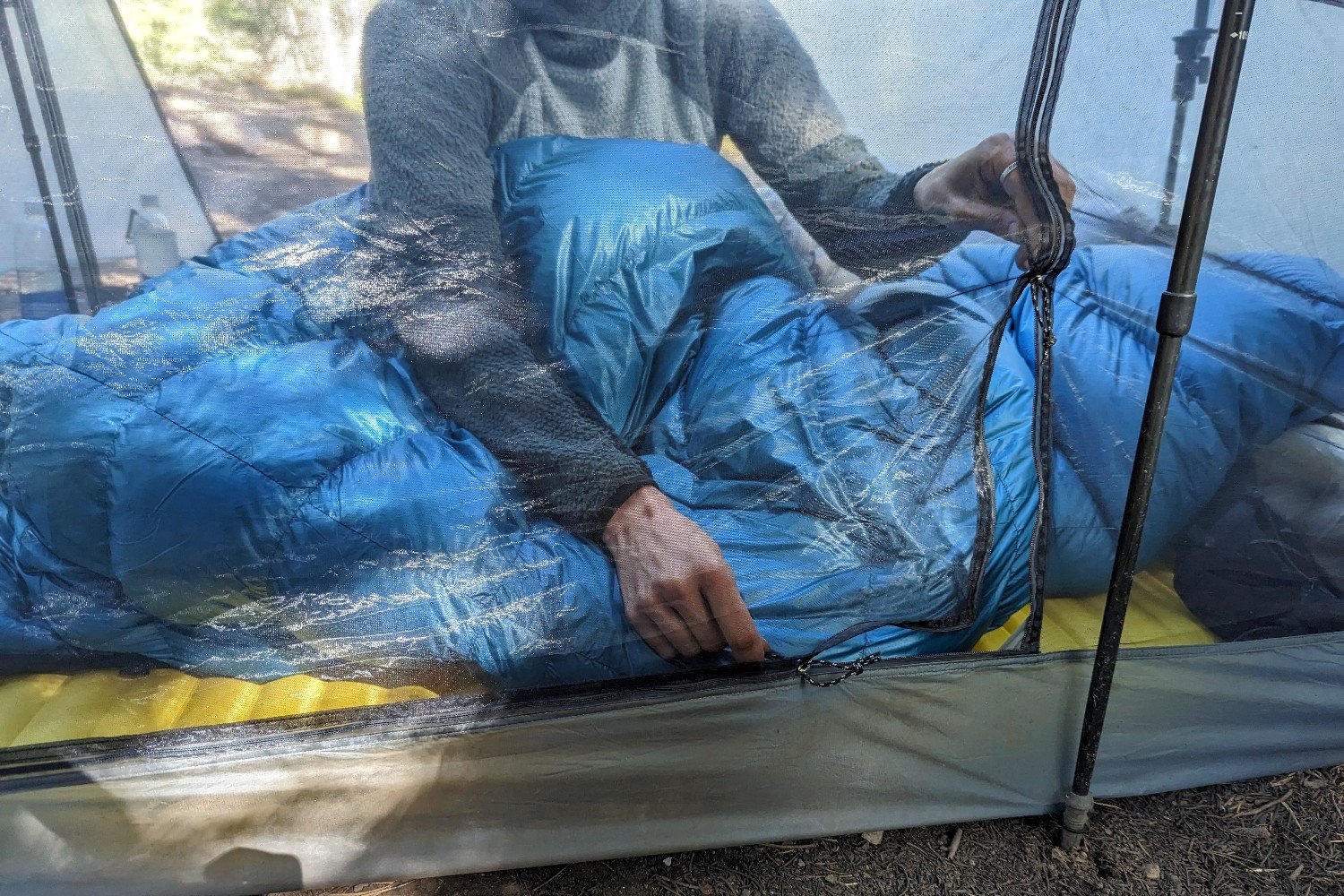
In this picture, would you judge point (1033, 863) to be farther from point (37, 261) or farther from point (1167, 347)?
point (37, 261)

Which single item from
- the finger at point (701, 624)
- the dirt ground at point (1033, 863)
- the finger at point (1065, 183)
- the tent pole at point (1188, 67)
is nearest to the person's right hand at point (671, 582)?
the finger at point (701, 624)

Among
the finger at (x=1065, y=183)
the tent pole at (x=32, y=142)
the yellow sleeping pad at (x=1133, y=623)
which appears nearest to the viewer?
the tent pole at (x=32, y=142)

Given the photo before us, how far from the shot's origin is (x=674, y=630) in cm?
142

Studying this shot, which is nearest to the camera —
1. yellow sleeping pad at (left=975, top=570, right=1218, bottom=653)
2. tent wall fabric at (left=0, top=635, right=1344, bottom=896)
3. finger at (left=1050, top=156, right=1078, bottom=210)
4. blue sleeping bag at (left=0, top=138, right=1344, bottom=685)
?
blue sleeping bag at (left=0, top=138, right=1344, bottom=685)

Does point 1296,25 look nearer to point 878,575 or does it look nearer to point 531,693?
point 878,575

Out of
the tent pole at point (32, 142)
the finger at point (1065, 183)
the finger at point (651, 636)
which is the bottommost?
the finger at point (651, 636)

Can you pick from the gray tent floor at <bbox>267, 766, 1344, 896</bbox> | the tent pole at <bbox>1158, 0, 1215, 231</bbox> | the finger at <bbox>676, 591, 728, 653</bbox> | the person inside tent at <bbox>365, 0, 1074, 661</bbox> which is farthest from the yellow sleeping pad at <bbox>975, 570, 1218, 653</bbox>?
the tent pole at <bbox>1158, 0, 1215, 231</bbox>

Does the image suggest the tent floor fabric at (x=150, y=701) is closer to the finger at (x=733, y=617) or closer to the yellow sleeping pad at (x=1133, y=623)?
the finger at (x=733, y=617)

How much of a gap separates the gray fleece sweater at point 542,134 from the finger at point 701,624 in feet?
0.65

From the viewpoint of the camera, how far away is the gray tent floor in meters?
1.61

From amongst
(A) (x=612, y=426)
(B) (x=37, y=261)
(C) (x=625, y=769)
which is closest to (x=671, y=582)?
(A) (x=612, y=426)

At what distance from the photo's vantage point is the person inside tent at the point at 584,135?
1.16 meters

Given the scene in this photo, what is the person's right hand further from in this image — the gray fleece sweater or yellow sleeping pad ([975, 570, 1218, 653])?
yellow sleeping pad ([975, 570, 1218, 653])

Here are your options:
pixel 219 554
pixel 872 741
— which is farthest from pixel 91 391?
pixel 872 741
